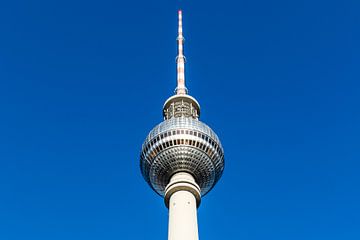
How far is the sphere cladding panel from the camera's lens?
6531 cm

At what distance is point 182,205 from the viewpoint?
59938 millimetres

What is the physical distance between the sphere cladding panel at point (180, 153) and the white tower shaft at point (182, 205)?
1715 mm

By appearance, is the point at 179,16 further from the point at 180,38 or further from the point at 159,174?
the point at 159,174

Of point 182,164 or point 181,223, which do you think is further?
point 182,164

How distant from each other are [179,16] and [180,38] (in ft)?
15.3

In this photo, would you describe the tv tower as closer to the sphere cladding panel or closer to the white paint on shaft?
the sphere cladding panel

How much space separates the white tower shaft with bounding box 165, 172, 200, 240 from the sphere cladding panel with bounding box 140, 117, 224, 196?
5.63 feet

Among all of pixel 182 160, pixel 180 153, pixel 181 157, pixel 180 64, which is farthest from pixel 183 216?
pixel 180 64

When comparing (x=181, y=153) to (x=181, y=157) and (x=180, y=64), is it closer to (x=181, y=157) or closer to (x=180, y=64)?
(x=181, y=157)

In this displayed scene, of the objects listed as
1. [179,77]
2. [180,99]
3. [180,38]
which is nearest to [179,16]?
[180,38]

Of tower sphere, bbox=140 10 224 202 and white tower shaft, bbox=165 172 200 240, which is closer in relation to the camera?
white tower shaft, bbox=165 172 200 240

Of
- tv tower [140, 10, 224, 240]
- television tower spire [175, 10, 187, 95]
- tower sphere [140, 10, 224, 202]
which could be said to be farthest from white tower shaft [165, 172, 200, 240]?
television tower spire [175, 10, 187, 95]

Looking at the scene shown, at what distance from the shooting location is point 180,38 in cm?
8700

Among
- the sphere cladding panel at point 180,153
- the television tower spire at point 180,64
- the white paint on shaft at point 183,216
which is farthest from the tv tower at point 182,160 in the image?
the television tower spire at point 180,64
